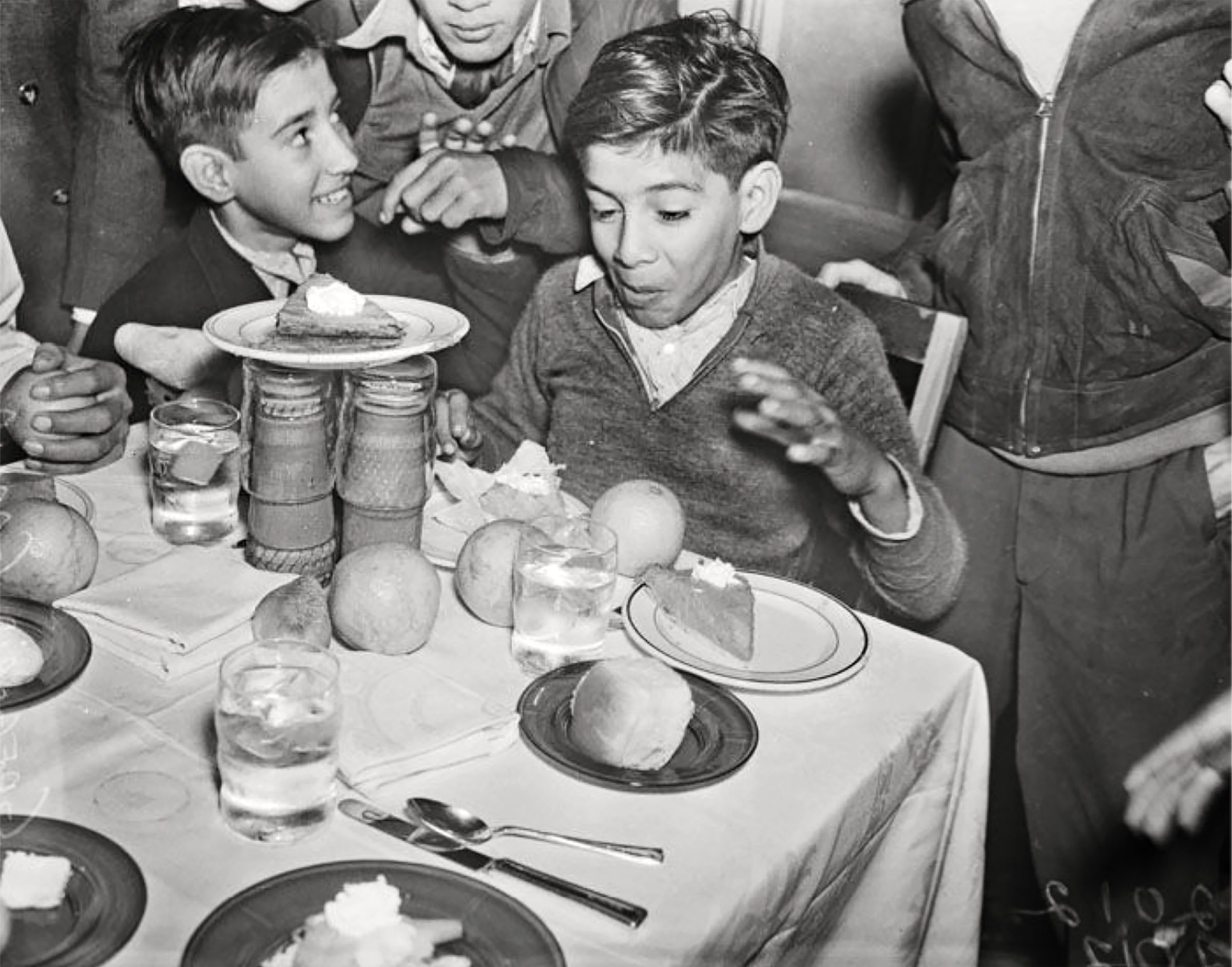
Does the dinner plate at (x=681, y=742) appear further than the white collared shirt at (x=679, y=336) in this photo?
No

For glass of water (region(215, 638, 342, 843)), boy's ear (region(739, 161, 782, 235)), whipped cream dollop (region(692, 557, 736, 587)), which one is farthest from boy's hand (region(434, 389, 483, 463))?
glass of water (region(215, 638, 342, 843))

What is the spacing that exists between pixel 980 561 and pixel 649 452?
1.66 ft

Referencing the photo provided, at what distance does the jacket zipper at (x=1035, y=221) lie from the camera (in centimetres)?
161

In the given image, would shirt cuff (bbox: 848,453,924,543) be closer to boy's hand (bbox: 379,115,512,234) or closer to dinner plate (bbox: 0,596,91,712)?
boy's hand (bbox: 379,115,512,234)

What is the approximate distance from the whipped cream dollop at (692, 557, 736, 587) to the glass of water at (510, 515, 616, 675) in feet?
0.39

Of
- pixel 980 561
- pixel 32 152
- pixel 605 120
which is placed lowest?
pixel 980 561

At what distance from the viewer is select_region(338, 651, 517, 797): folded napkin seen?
1.16 meters

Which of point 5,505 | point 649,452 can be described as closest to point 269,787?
point 5,505

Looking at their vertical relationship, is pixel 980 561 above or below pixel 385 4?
below

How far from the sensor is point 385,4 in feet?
6.59

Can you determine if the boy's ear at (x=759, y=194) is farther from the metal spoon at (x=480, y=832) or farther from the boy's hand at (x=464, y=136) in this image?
the metal spoon at (x=480, y=832)

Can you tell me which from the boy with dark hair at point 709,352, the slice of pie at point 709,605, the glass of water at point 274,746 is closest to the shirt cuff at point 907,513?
the boy with dark hair at point 709,352

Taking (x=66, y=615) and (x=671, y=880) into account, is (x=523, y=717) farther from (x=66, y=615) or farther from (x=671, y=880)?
(x=66, y=615)

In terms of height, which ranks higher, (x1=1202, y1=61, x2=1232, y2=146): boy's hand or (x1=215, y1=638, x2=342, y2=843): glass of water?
(x1=1202, y1=61, x2=1232, y2=146): boy's hand
